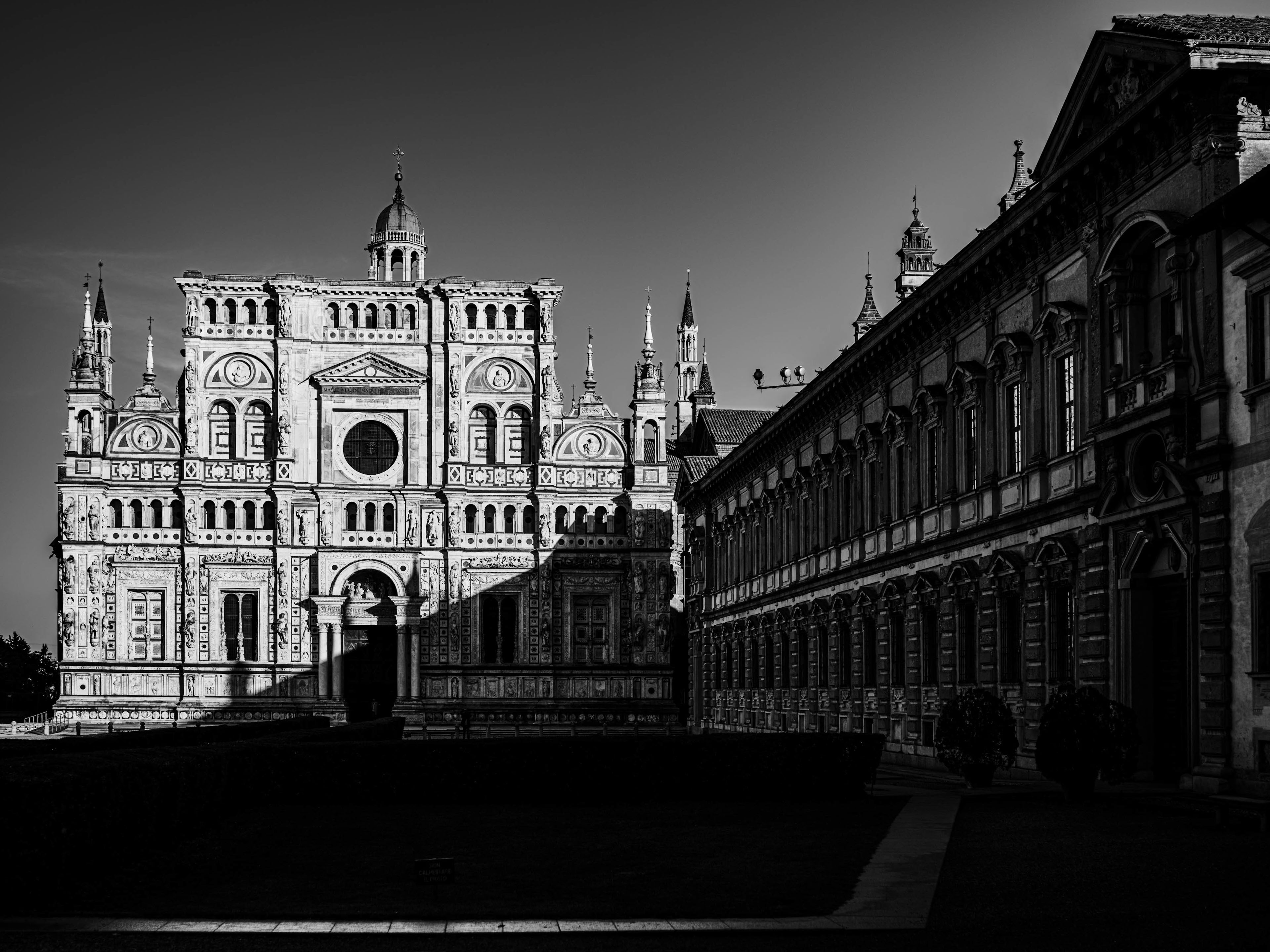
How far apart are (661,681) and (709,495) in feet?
57.5

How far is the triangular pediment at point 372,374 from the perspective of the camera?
291 ft

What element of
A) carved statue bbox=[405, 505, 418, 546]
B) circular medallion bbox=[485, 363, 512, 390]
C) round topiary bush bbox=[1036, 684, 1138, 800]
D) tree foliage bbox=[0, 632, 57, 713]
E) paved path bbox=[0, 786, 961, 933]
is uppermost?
circular medallion bbox=[485, 363, 512, 390]

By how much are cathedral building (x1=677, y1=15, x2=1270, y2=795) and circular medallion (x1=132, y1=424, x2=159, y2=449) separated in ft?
159

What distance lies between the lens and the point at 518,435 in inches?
3573

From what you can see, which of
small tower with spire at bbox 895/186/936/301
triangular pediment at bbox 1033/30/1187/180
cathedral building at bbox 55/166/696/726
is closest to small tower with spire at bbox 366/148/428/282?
cathedral building at bbox 55/166/696/726

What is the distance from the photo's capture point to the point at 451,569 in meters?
88.4

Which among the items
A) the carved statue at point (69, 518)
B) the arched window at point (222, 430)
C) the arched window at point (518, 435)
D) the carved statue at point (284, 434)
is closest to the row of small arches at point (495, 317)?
the arched window at point (518, 435)

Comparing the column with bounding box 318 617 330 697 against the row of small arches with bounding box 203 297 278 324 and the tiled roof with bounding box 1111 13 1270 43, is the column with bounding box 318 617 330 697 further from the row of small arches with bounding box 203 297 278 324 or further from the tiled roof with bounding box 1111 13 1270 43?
the tiled roof with bounding box 1111 13 1270 43

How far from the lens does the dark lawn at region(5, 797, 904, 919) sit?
16062mm

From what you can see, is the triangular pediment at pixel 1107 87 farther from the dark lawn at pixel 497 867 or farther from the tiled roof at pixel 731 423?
the tiled roof at pixel 731 423

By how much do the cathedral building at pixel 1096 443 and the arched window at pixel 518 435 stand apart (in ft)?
137

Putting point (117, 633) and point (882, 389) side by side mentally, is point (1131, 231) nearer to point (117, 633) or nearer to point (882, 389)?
point (882, 389)

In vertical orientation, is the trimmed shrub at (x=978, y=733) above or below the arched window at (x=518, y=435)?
below

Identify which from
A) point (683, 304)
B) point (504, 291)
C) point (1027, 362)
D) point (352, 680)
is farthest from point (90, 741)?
point (683, 304)
